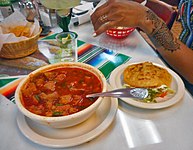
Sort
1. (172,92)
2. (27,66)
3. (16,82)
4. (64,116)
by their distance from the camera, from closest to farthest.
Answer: (64,116), (172,92), (16,82), (27,66)

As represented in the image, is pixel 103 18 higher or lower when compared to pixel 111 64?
higher

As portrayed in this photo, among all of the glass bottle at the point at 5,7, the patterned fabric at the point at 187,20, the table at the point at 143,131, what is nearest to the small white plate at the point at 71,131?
the table at the point at 143,131

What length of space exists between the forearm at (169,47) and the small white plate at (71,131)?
17.5 inches

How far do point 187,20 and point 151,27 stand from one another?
277 millimetres

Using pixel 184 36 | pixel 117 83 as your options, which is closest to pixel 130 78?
pixel 117 83

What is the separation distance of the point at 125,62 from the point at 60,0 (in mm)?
441

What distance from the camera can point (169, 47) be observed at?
105 centimetres

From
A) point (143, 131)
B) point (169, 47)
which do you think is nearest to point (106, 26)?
point (169, 47)

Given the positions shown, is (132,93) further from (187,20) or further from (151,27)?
(187,20)

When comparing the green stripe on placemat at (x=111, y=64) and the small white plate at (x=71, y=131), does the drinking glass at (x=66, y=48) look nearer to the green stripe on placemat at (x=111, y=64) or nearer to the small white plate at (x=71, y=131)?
the green stripe on placemat at (x=111, y=64)

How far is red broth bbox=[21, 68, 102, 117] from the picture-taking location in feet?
2.11

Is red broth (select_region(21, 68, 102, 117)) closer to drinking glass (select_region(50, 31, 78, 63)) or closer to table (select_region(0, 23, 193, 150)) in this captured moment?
table (select_region(0, 23, 193, 150))

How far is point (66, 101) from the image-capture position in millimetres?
667

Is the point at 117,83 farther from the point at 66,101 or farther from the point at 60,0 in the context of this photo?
the point at 60,0
